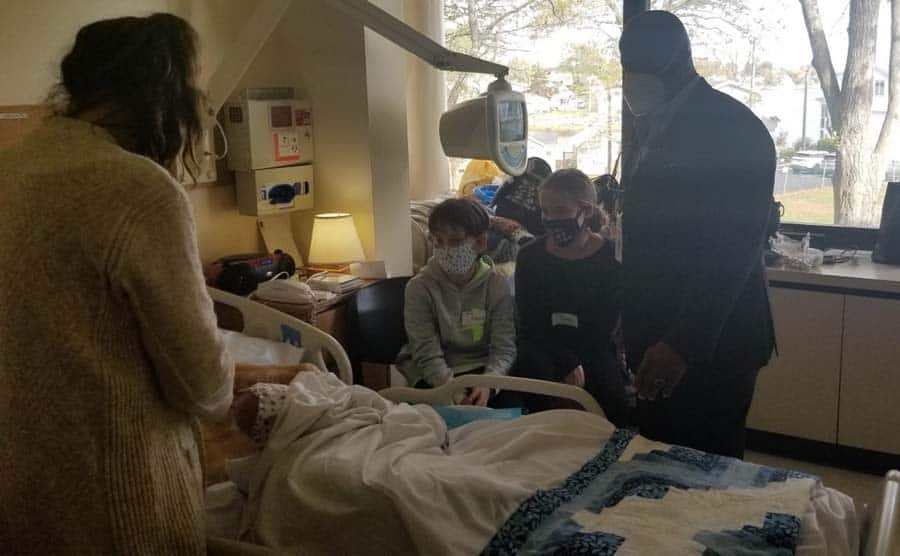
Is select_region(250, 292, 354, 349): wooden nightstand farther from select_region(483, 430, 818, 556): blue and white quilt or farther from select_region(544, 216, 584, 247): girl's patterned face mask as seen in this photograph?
select_region(483, 430, 818, 556): blue and white quilt

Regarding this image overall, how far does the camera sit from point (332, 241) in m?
3.36

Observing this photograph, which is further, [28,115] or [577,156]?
[577,156]

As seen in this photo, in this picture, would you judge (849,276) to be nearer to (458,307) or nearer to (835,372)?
(835,372)

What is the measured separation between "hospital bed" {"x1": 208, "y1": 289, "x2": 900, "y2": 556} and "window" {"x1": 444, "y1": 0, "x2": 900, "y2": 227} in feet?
4.08

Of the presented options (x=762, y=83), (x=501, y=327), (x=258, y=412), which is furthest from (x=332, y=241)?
(x=762, y=83)

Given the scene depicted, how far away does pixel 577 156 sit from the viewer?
14.2 feet

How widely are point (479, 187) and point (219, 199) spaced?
4.86 ft

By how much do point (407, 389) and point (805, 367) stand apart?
1.57 m

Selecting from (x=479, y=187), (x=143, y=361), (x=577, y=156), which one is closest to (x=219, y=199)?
(x=479, y=187)

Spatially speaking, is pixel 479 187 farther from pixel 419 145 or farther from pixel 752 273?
pixel 752 273

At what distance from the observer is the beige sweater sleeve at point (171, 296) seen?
4.00 feet

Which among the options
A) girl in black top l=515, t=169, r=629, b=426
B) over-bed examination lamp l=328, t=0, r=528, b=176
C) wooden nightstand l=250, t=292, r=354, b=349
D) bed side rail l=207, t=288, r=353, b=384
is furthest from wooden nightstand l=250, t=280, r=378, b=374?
over-bed examination lamp l=328, t=0, r=528, b=176

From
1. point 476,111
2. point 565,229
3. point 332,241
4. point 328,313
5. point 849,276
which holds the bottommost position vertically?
point 328,313

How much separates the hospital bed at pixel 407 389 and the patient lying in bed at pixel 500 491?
2.6 inches
